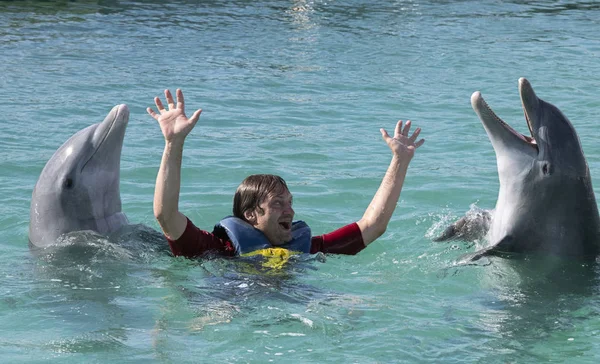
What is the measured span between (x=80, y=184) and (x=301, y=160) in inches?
139

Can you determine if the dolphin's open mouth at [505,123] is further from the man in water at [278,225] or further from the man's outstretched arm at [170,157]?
the man's outstretched arm at [170,157]

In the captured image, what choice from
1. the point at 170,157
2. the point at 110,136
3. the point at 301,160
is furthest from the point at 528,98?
the point at 301,160

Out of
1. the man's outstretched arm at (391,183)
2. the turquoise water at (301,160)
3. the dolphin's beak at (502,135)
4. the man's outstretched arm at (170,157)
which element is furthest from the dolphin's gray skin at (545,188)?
the man's outstretched arm at (170,157)

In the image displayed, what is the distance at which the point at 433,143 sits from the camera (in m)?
10.4

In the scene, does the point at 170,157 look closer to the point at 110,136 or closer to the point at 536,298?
the point at 110,136

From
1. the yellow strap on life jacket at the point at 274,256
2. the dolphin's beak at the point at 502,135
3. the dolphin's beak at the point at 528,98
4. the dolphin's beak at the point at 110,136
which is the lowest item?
the yellow strap on life jacket at the point at 274,256

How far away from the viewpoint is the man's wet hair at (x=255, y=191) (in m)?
6.25

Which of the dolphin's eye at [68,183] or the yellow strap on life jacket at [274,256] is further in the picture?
the dolphin's eye at [68,183]

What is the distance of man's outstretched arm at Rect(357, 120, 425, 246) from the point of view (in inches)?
245

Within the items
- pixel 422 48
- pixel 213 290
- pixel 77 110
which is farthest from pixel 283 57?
pixel 213 290

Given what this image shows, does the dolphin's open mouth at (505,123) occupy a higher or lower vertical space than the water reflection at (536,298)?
higher

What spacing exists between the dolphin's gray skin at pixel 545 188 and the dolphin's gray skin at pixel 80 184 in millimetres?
2391

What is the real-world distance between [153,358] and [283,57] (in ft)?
33.8

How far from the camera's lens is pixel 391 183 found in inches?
247
